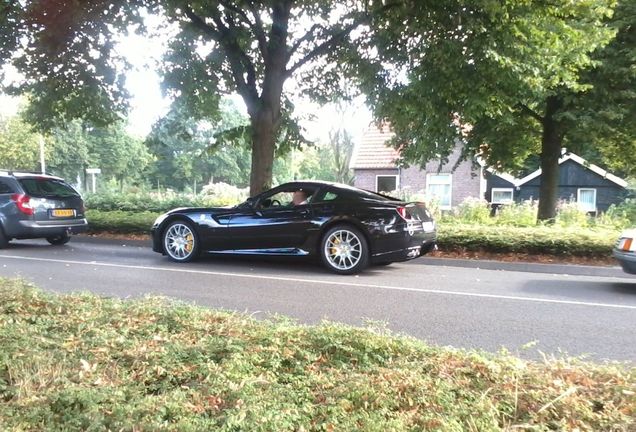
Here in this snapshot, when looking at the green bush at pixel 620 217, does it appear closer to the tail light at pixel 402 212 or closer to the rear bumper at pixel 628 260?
the rear bumper at pixel 628 260

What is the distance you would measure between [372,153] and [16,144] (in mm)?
32439

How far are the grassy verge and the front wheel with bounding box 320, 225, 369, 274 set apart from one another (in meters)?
4.77

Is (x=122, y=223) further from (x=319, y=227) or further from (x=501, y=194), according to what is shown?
(x=501, y=194)

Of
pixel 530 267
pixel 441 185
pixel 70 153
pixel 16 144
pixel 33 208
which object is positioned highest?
pixel 70 153

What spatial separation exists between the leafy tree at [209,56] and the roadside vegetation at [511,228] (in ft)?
10.7

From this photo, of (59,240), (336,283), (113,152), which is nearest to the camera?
(336,283)

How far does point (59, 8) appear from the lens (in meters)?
10.3

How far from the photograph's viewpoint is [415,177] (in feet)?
91.6

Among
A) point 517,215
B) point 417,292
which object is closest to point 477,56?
point 417,292

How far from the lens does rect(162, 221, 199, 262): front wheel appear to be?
9891 mm

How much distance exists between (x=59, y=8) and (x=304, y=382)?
1002cm

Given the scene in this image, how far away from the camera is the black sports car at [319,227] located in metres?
8.73

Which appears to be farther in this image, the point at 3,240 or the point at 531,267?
the point at 3,240

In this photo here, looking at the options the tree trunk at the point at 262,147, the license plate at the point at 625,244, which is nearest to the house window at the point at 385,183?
the tree trunk at the point at 262,147
